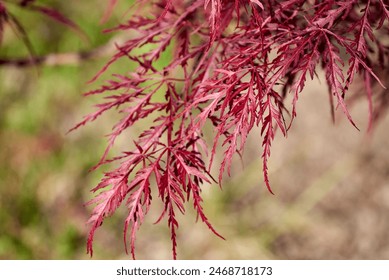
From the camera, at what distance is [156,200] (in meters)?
2.36

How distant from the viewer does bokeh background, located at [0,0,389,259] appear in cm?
221

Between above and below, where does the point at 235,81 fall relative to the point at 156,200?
above

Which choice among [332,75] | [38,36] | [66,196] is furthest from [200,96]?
[38,36]

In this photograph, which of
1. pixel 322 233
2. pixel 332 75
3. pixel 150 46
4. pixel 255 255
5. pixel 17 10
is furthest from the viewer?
pixel 17 10

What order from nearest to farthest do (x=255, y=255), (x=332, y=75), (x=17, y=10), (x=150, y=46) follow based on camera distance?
(x=332, y=75) → (x=255, y=255) → (x=150, y=46) → (x=17, y=10)

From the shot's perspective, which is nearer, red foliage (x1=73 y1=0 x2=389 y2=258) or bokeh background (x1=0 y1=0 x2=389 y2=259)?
red foliage (x1=73 y1=0 x2=389 y2=258)

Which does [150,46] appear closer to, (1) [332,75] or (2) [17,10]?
(2) [17,10]

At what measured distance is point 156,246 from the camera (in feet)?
7.54

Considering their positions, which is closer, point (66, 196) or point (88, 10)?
point (66, 196)

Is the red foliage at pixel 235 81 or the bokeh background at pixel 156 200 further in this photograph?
the bokeh background at pixel 156 200

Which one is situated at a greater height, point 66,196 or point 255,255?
point 66,196

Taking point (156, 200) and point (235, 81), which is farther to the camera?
point (156, 200)

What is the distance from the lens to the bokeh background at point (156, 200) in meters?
2.21

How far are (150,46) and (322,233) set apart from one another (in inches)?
49.8
